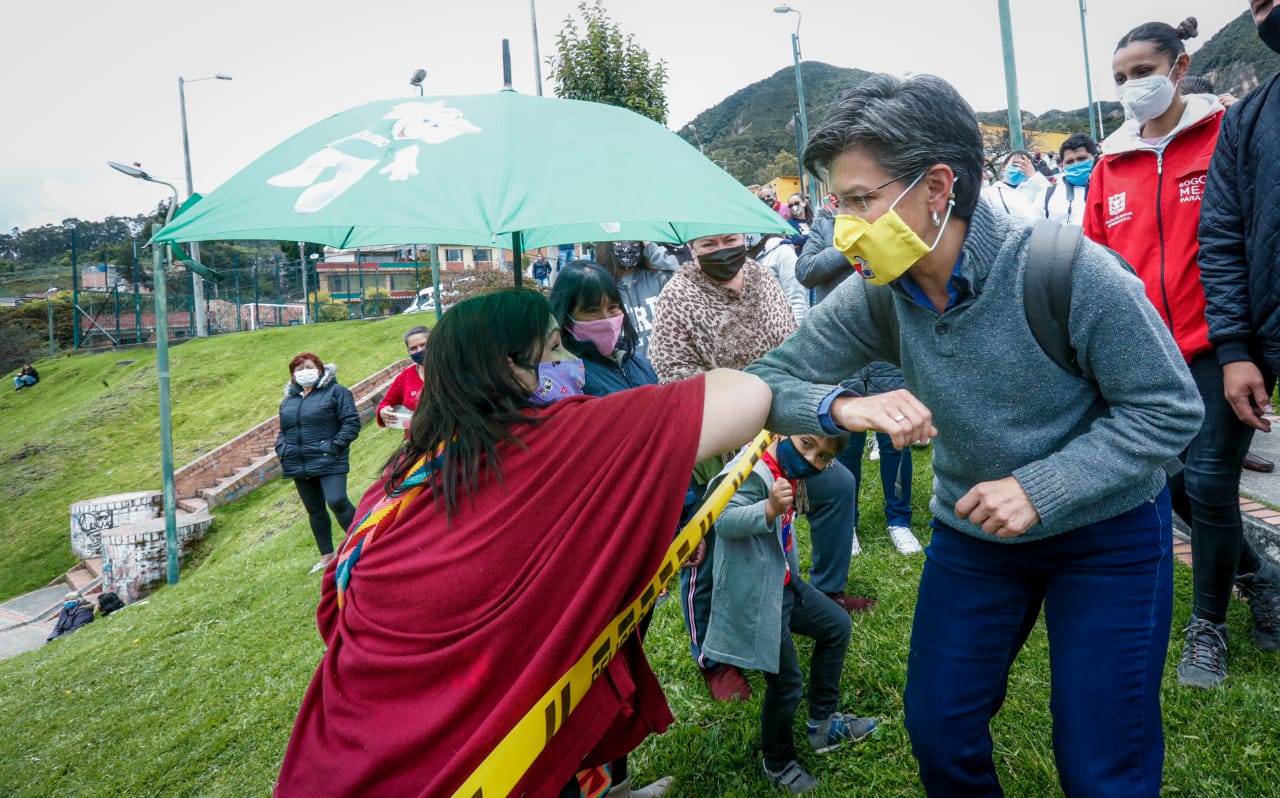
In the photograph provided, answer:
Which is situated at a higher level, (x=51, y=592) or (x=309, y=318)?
(x=309, y=318)

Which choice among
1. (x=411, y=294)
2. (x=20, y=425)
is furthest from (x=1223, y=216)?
Result: (x=411, y=294)

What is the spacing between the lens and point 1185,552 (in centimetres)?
406

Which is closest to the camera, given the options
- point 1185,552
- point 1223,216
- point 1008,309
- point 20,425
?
point 1008,309

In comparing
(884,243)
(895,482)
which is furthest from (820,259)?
(884,243)

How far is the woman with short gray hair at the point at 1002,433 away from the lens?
1.58m

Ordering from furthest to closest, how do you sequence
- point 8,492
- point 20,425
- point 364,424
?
1. point 20,425
2. point 8,492
3. point 364,424

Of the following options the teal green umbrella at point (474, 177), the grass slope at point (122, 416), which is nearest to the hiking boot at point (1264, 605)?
the teal green umbrella at point (474, 177)

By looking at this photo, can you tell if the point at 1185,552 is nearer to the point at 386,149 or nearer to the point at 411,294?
the point at 386,149

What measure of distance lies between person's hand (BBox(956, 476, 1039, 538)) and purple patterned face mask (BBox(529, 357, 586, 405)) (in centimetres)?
102

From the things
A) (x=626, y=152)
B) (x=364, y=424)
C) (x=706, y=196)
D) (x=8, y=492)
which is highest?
(x=626, y=152)

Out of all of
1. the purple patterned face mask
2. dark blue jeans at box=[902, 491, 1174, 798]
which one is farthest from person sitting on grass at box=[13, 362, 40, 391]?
dark blue jeans at box=[902, 491, 1174, 798]

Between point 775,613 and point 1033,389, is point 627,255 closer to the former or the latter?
point 775,613

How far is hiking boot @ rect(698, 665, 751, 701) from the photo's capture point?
3.44 meters

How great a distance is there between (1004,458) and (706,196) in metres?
1.20
